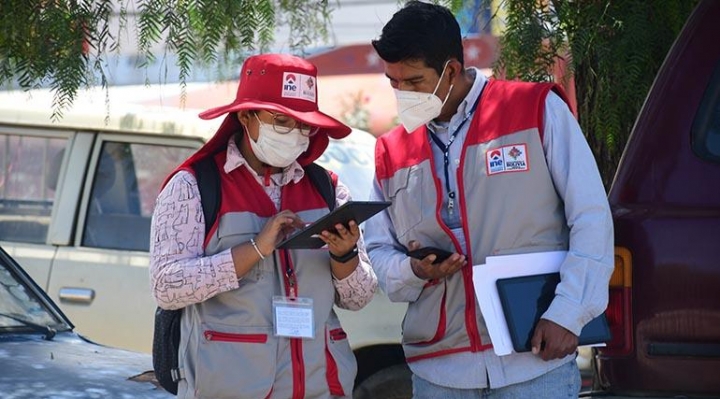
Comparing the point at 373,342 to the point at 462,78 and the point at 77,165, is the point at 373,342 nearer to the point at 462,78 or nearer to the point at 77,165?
the point at 77,165

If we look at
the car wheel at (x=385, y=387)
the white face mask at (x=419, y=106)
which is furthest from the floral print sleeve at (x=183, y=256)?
the car wheel at (x=385, y=387)

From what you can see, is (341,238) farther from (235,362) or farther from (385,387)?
(385,387)

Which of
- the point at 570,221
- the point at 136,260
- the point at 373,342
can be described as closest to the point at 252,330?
the point at 570,221

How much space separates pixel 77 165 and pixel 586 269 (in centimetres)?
402

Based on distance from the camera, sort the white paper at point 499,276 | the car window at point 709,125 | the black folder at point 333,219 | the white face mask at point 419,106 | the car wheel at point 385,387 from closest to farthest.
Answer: the black folder at point 333,219, the white paper at point 499,276, the white face mask at point 419,106, the car window at point 709,125, the car wheel at point 385,387

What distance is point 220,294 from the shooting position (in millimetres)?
3592

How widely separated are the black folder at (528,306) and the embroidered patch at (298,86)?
0.80 m

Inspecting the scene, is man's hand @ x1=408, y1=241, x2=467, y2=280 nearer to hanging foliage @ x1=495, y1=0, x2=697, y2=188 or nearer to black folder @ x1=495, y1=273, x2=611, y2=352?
black folder @ x1=495, y1=273, x2=611, y2=352

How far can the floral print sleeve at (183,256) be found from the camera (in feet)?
11.4

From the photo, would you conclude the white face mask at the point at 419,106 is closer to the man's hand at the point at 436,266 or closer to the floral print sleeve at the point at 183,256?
the man's hand at the point at 436,266

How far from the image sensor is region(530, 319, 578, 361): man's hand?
3.42 m

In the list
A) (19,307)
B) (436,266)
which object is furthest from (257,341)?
(19,307)

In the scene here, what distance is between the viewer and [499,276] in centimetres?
351

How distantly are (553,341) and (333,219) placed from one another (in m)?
0.68
